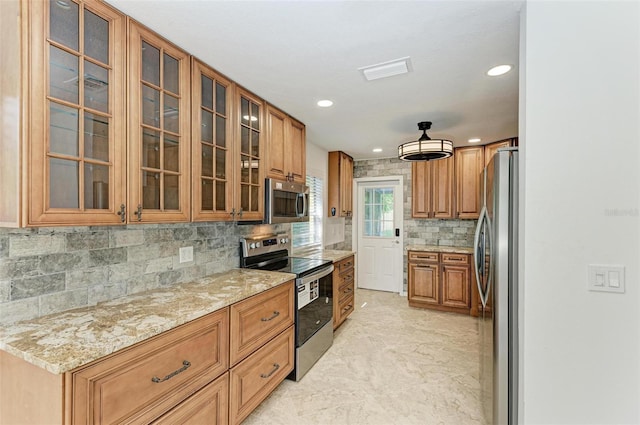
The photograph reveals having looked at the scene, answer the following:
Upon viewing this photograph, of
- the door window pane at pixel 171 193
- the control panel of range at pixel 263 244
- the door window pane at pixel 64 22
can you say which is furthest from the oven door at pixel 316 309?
the door window pane at pixel 64 22

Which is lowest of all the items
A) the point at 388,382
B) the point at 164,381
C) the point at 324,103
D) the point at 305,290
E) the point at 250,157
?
the point at 388,382

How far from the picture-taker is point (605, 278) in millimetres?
1369

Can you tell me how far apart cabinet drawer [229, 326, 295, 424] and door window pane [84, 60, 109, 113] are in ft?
5.39

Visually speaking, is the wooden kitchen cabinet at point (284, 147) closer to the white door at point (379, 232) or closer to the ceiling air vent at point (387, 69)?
the ceiling air vent at point (387, 69)

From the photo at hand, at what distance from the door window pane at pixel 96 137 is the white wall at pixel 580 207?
210 cm

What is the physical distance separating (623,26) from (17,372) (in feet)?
9.82

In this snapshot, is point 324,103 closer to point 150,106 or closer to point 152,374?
point 150,106

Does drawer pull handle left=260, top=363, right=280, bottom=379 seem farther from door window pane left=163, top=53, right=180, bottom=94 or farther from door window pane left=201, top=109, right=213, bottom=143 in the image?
door window pane left=163, top=53, right=180, bottom=94

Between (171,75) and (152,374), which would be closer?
(152,374)

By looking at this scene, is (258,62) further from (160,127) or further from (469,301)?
(469,301)

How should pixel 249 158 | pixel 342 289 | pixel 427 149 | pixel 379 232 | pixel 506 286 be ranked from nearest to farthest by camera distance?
pixel 506 286
pixel 249 158
pixel 427 149
pixel 342 289
pixel 379 232

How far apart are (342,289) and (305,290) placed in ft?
3.69

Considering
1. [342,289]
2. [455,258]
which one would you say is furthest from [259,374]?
[455,258]

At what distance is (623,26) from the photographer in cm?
133
